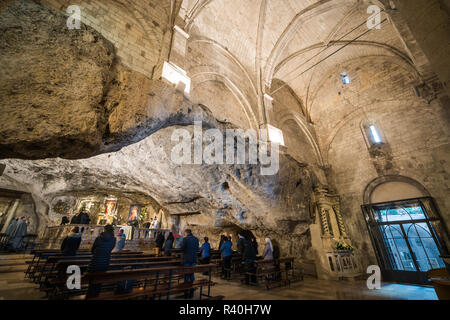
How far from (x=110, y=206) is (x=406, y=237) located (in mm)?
16763

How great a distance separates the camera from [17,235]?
8469 mm

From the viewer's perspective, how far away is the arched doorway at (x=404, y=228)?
25.3 ft

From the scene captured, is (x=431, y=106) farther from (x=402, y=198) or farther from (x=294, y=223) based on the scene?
(x=294, y=223)

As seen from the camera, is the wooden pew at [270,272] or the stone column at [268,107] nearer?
the wooden pew at [270,272]

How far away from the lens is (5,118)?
7.39 ft

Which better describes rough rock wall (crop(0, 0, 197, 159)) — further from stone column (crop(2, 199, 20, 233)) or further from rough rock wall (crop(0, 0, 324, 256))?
stone column (crop(2, 199, 20, 233))

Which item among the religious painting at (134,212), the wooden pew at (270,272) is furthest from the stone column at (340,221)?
the religious painting at (134,212)

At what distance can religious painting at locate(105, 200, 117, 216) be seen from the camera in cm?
1273

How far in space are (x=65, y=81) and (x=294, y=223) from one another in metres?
9.28

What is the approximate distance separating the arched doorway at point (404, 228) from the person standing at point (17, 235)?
16.5 m

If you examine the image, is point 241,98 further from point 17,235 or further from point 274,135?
point 17,235

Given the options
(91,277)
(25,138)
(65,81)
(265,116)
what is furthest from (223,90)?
(91,277)

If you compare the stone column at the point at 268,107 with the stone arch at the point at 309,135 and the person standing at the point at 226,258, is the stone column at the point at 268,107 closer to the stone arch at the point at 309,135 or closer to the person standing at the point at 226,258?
the stone arch at the point at 309,135

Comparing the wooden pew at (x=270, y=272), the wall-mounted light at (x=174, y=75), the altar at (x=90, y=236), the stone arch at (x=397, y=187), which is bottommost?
the wooden pew at (x=270, y=272)
